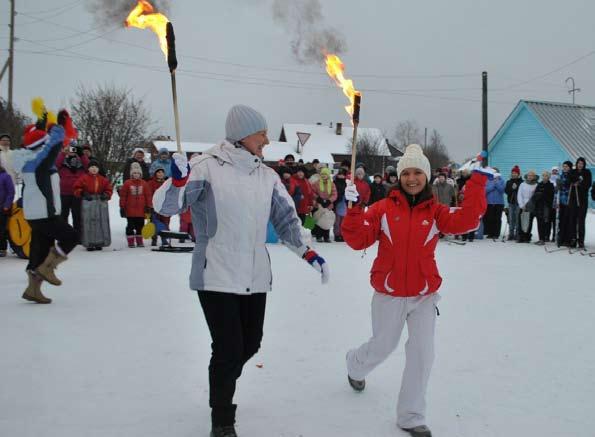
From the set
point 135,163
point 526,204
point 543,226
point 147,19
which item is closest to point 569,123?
point 543,226

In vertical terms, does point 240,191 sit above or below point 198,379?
above

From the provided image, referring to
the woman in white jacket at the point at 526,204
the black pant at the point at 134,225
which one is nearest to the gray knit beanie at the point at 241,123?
the black pant at the point at 134,225

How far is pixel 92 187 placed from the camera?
35.5 ft

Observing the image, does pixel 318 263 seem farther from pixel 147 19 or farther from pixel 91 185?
pixel 91 185

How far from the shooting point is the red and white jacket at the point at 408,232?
3.37m

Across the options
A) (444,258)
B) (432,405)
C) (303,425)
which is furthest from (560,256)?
(303,425)

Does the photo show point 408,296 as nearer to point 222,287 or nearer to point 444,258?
point 222,287

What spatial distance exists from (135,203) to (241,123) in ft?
27.8

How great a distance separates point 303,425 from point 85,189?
8683 millimetres

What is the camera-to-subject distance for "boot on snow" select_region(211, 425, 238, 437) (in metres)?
3.13

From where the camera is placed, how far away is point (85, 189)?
10.8m

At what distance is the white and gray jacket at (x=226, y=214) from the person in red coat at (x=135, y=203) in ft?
26.8

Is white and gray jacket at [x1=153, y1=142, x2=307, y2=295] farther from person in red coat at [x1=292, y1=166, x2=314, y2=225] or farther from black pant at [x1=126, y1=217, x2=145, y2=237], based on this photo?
person in red coat at [x1=292, y1=166, x2=314, y2=225]

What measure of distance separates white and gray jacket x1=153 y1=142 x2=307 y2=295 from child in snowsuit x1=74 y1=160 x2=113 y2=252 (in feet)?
26.6
